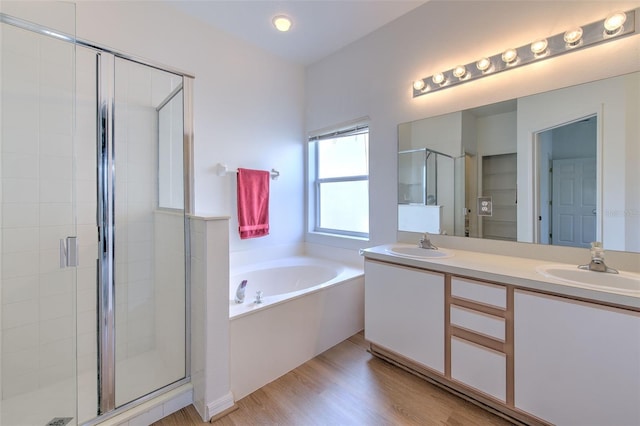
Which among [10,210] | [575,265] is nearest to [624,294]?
[575,265]

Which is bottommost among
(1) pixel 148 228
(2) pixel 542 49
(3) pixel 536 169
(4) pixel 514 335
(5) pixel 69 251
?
(4) pixel 514 335

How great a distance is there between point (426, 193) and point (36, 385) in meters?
2.85

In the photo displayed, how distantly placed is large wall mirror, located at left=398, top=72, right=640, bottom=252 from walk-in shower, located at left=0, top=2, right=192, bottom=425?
187 centimetres

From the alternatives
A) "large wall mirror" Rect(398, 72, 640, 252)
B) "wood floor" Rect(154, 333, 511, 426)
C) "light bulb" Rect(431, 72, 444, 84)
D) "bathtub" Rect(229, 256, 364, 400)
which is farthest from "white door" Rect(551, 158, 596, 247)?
"bathtub" Rect(229, 256, 364, 400)

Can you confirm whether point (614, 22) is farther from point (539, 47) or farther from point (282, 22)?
point (282, 22)

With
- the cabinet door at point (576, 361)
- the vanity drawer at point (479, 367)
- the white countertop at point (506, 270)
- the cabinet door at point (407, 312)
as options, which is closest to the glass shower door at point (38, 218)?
the cabinet door at point (407, 312)

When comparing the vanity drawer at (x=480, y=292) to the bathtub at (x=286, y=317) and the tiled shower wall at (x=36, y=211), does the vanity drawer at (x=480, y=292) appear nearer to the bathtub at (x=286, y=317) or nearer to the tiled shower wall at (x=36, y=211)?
the bathtub at (x=286, y=317)

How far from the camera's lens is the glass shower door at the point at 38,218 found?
1371 mm

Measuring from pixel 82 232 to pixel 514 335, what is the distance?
104 inches

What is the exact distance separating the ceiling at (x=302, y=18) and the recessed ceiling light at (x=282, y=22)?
0.12ft

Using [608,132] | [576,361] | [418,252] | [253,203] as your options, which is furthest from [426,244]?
[253,203]

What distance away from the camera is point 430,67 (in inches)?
84.1

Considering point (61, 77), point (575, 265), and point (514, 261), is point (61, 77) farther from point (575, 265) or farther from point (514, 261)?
point (575, 265)

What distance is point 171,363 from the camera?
1.63 meters
